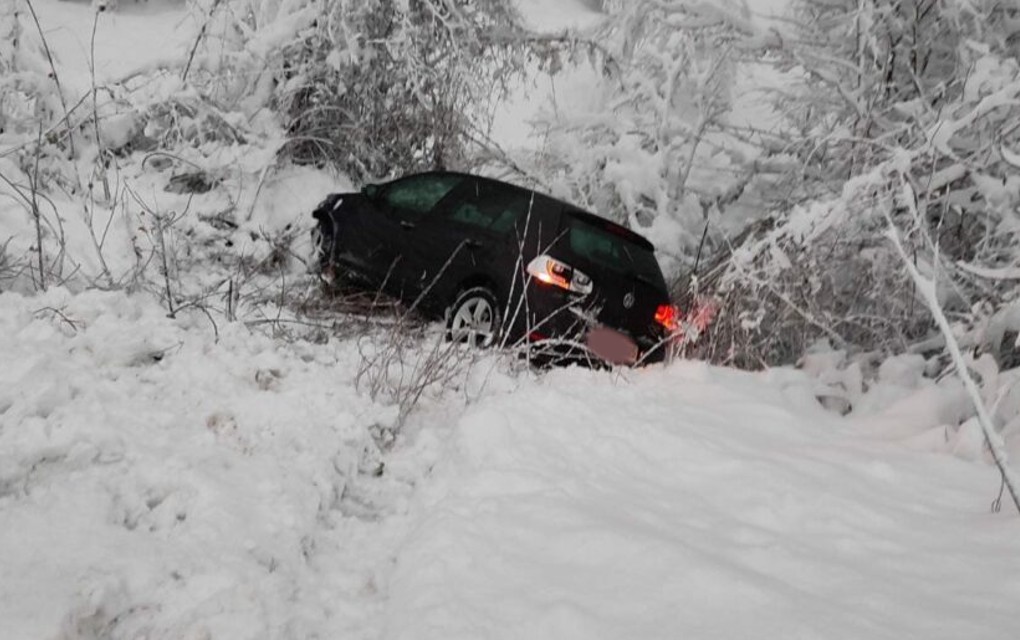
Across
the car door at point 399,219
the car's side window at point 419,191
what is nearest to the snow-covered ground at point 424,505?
the car door at point 399,219

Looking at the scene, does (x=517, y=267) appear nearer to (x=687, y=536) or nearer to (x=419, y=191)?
(x=419, y=191)

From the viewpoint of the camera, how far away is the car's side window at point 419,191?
6758mm

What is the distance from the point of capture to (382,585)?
8.12 feet

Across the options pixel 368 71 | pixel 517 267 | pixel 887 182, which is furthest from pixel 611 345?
pixel 368 71

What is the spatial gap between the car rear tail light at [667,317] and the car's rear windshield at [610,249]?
0.19m

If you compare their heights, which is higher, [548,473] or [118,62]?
[118,62]

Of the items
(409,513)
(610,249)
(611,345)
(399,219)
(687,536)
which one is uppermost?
(610,249)

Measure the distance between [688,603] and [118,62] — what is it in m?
8.64

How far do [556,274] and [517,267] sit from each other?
387 millimetres

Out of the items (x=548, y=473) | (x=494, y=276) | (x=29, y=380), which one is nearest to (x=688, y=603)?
(x=548, y=473)

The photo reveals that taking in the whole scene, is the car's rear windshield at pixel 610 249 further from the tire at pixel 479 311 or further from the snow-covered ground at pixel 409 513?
the snow-covered ground at pixel 409 513

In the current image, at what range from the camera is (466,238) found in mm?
6152

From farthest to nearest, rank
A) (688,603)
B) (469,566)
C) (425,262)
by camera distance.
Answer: (425,262)
(469,566)
(688,603)

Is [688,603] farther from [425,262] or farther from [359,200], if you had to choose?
[359,200]
